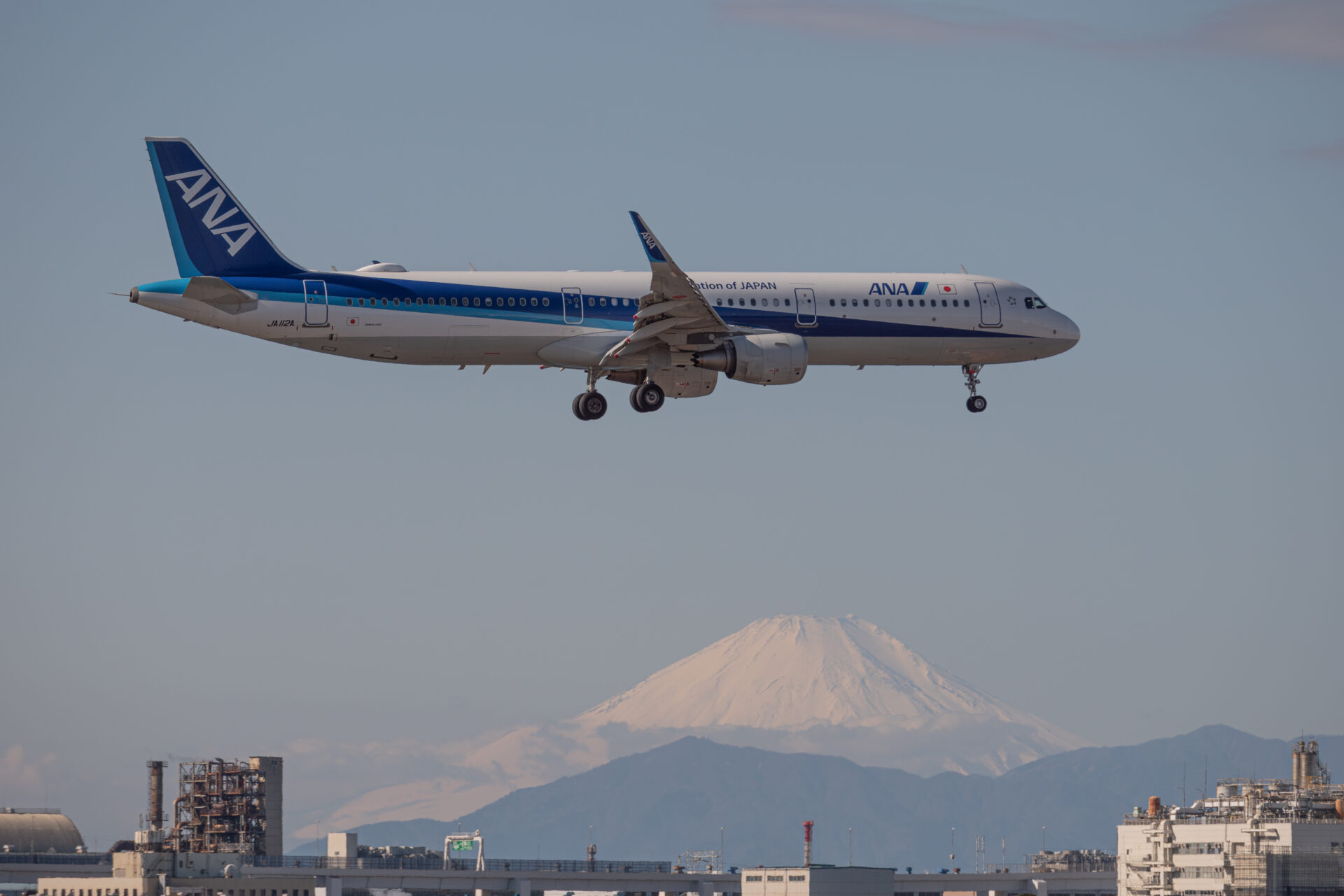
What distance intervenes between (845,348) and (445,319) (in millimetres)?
14480

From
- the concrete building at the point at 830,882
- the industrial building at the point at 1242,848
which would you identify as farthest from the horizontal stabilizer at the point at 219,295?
the concrete building at the point at 830,882

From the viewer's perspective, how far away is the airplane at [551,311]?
6275 centimetres

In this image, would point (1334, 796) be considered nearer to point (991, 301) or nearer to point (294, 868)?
point (991, 301)

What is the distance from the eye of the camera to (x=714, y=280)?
66.9m

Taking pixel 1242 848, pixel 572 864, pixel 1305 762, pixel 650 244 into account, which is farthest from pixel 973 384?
pixel 572 864

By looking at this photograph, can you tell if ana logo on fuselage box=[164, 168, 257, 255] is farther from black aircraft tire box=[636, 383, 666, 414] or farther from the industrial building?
the industrial building

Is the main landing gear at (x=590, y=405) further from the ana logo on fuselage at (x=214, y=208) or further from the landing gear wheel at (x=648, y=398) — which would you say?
the ana logo on fuselage at (x=214, y=208)

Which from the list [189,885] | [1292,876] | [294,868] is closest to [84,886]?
[189,885]

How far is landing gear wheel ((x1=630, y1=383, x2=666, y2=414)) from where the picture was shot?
67.5 meters

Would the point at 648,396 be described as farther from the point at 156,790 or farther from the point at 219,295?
the point at 156,790

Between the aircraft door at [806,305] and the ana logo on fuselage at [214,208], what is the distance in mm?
18613

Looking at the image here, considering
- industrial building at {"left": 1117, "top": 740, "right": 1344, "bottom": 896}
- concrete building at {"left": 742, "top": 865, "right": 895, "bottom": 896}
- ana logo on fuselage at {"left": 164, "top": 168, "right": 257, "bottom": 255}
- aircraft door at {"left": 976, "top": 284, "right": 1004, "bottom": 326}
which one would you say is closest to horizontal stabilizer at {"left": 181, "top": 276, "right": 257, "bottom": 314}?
ana logo on fuselage at {"left": 164, "top": 168, "right": 257, "bottom": 255}

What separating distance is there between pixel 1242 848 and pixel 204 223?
5832 cm

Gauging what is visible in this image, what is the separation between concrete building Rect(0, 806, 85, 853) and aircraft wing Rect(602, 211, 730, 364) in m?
92.1
